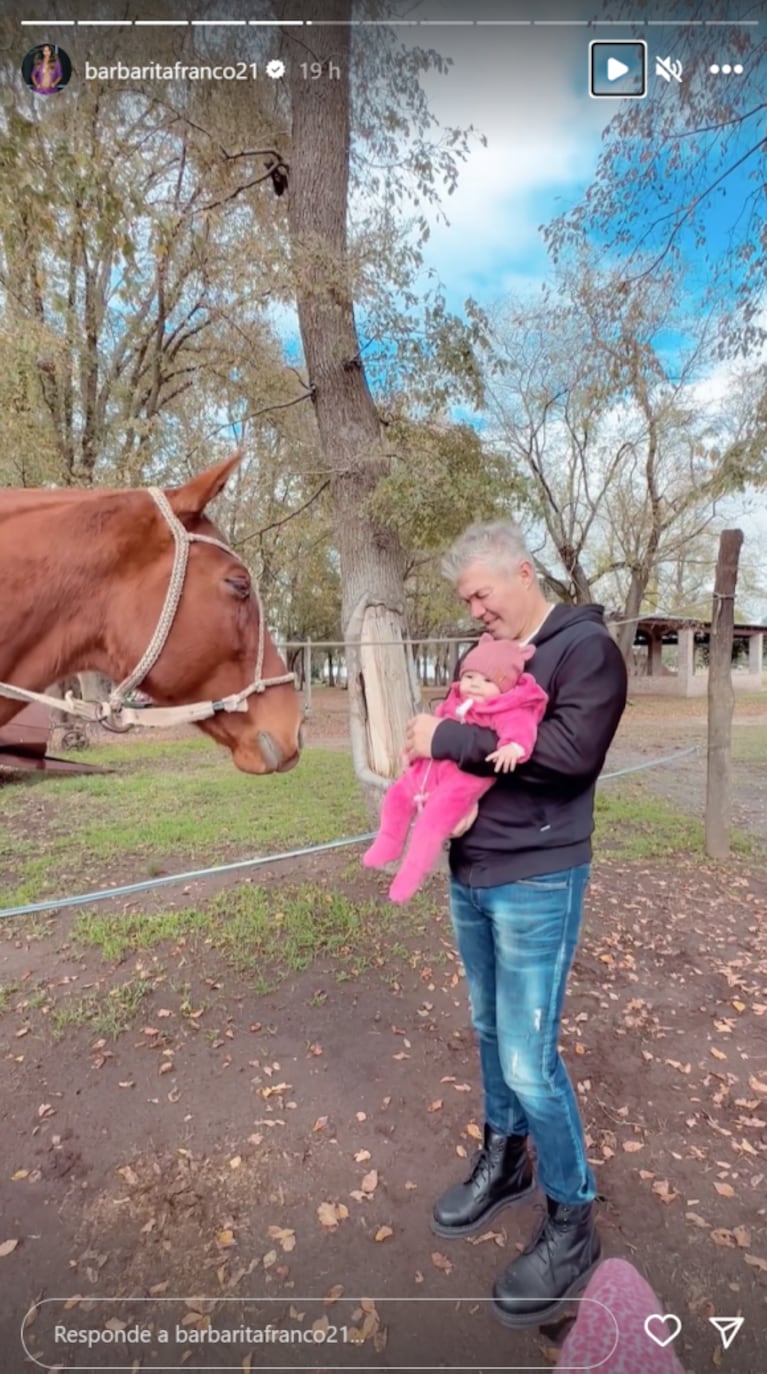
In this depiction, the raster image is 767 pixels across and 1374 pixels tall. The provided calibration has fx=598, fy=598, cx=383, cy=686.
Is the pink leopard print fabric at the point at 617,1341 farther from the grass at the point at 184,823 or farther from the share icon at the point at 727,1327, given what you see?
the grass at the point at 184,823

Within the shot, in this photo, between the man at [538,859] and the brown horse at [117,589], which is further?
the brown horse at [117,589]

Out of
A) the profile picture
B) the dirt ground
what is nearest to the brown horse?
the profile picture

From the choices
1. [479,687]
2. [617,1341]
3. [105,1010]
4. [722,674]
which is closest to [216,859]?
[105,1010]

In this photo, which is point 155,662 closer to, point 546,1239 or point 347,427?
point 546,1239

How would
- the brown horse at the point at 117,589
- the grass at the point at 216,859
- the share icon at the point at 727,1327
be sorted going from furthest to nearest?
1. the grass at the point at 216,859
2. the brown horse at the point at 117,589
3. the share icon at the point at 727,1327

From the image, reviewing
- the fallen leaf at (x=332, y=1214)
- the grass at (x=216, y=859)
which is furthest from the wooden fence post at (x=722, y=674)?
the fallen leaf at (x=332, y=1214)

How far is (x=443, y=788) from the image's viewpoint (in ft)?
5.04

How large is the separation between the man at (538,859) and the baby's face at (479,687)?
0.09m

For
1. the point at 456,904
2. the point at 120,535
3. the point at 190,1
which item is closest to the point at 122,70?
the point at 190,1

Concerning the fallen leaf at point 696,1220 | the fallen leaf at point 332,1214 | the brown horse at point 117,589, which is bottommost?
the fallen leaf at point 696,1220

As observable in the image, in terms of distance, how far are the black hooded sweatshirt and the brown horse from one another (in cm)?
75

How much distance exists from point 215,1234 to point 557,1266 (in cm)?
106

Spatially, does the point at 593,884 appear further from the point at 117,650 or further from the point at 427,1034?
the point at 117,650

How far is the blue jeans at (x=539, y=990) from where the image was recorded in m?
1.57
